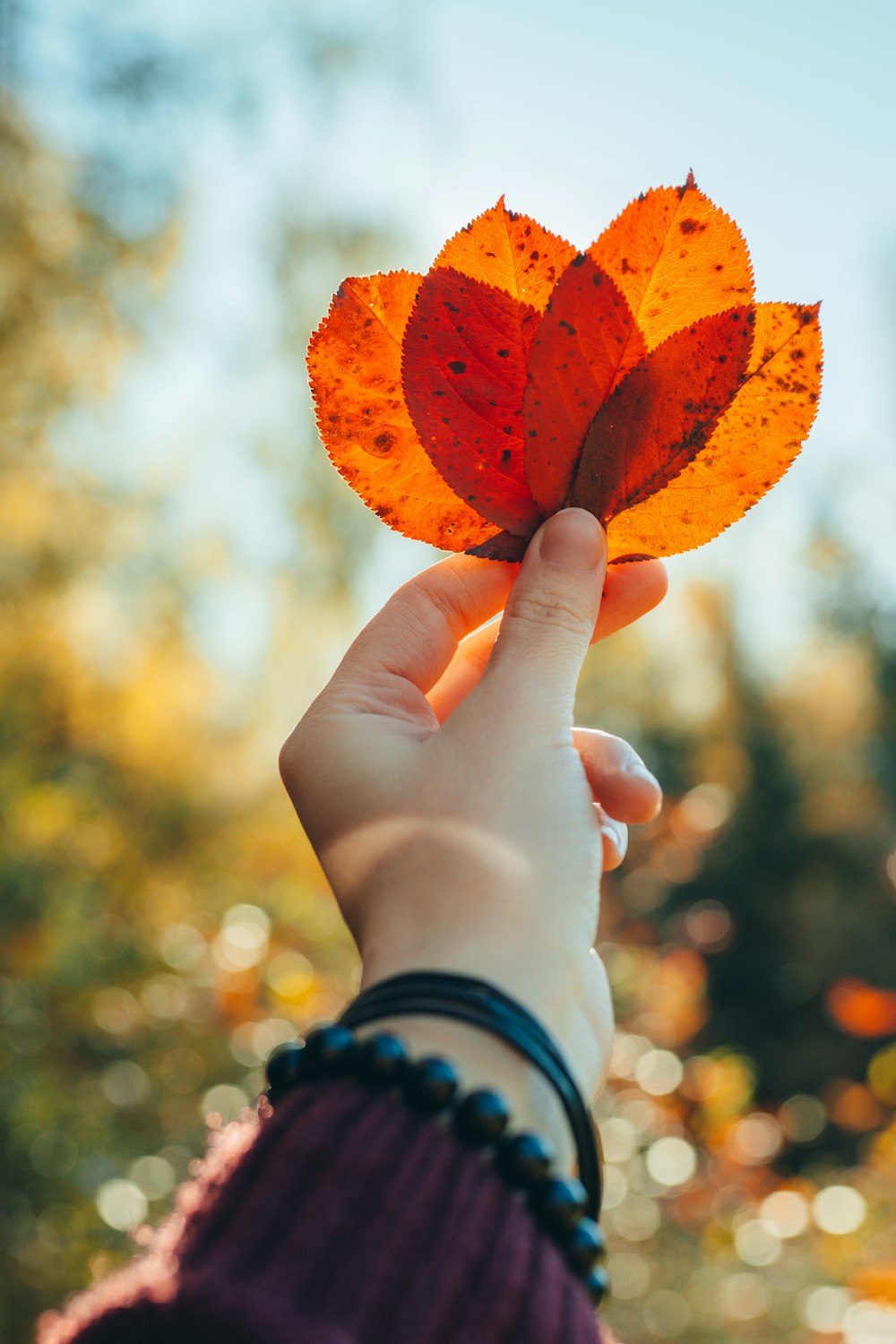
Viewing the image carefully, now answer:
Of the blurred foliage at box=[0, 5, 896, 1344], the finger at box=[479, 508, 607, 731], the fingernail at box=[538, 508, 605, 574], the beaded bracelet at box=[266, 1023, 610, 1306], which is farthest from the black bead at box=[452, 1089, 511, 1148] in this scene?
the blurred foliage at box=[0, 5, 896, 1344]

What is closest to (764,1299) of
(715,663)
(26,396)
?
(26,396)

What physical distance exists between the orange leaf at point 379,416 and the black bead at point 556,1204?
534 millimetres

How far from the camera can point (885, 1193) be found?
2828 millimetres

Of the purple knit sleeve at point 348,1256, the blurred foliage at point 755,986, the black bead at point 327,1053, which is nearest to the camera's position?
the purple knit sleeve at point 348,1256

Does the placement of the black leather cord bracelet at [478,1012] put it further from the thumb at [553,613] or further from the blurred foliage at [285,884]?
the blurred foliage at [285,884]

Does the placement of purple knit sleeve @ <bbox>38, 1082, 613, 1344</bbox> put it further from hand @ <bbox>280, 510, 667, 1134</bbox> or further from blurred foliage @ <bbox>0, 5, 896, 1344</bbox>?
blurred foliage @ <bbox>0, 5, 896, 1344</bbox>

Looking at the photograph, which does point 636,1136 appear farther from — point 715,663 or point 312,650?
point 715,663

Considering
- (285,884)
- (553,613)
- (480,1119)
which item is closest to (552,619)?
(553,613)

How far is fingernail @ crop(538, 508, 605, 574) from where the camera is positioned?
0.74m

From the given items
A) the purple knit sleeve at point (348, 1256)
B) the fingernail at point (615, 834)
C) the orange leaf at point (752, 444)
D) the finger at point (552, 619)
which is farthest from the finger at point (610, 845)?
the purple knit sleeve at point (348, 1256)

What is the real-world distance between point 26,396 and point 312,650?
2.41 meters

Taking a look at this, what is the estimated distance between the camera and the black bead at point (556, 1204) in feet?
1.70

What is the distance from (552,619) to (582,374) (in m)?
0.20

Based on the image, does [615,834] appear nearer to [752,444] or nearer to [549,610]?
[549,610]
